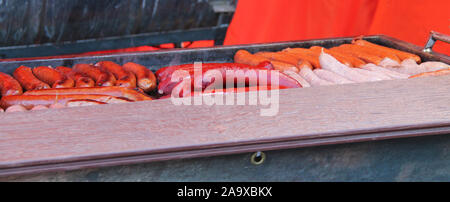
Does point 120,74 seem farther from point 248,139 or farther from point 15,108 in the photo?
point 248,139

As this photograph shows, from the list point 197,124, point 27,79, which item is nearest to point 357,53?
point 197,124

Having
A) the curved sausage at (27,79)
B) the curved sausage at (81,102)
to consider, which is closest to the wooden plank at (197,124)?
the curved sausage at (81,102)

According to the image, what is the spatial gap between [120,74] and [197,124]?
109 centimetres

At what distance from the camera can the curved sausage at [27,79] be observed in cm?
213

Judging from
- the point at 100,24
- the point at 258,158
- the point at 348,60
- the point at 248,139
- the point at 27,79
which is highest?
the point at 100,24

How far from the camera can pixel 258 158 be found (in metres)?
1.47

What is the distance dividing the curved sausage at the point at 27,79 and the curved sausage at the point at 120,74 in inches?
16.2

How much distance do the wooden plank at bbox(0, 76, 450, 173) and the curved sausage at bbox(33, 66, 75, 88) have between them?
2.38 ft

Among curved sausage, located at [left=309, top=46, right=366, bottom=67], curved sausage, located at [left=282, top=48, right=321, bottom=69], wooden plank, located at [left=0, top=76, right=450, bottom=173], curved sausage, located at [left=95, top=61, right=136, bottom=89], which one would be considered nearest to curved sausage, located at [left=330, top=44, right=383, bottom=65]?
curved sausage, located at [left=309, top=46, right=366, bottom=67]

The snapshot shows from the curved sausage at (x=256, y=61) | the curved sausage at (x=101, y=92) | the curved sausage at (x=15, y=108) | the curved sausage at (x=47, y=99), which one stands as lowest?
the curved sausage at (x=15, y=108)

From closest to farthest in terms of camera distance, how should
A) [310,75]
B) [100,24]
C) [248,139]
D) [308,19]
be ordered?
[248,139], [310,75], [100,24], [308,19]

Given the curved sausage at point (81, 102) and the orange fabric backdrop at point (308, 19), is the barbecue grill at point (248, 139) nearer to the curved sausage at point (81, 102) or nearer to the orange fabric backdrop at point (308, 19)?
the curved sausage at point (81, 102)
